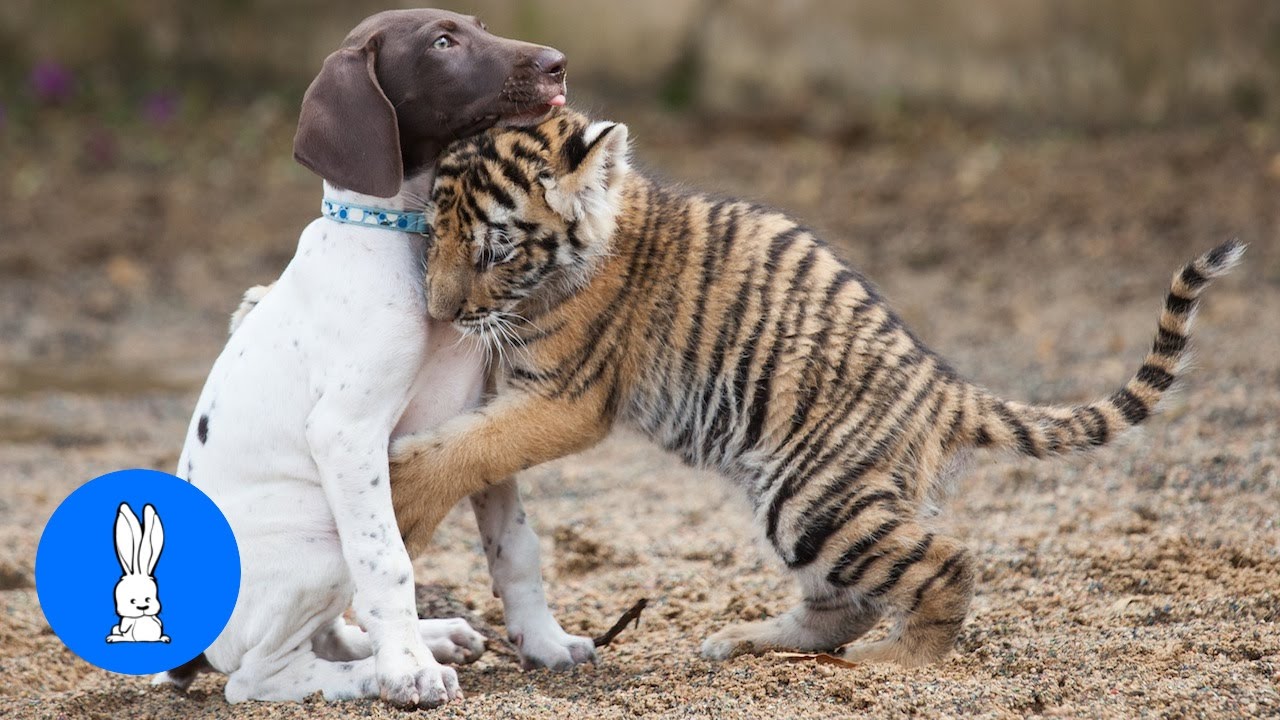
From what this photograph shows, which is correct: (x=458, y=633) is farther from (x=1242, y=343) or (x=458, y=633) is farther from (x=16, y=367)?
(x=16, y=367)

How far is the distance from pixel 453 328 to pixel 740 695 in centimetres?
124

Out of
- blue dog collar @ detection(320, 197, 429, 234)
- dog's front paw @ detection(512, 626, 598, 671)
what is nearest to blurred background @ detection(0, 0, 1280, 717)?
dog's front paw @ detection(512, 626, 598, 671)

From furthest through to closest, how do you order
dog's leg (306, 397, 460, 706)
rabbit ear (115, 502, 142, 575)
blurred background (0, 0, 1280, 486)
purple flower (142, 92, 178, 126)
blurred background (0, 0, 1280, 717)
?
purple flower (142, 92, 178, 126) < blurred background (0, 0, 1280, 486) < blurred background (0, 0, 1280, 717) < dog's leg (306, 397, 460, 706) < rabbit ear (115, 502, 142, 575)

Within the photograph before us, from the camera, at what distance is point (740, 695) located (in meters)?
3.55

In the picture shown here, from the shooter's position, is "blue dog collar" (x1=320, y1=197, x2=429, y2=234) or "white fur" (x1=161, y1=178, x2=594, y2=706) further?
"blue dog collar" (x1=320, y1=197, x2=429, y2=234)

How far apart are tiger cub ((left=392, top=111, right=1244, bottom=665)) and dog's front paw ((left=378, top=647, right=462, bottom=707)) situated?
46 cm

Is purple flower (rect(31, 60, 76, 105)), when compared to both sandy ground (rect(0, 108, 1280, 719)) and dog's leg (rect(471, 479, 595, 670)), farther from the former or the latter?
dog's leg (rect(471, 479, 595, 670))

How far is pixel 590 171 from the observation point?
389cm

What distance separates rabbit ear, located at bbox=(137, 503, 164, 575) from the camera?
3521 mm

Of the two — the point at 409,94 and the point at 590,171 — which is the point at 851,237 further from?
the point at 409,94

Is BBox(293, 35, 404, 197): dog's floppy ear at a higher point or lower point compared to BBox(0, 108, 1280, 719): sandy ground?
higher

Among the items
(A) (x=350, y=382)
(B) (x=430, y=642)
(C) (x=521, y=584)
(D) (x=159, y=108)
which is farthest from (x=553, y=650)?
(D) (x=159, y=108)

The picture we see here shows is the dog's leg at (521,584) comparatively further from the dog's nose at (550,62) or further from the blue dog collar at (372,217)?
the dog's nose at (550,62)

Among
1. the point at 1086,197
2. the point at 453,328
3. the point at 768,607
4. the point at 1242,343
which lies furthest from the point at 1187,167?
the point at 453,328
